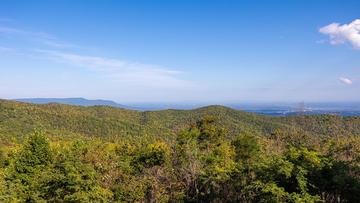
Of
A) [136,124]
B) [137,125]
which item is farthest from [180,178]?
[136,124]

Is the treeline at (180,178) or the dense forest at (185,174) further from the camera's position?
the dense forest at (185,174)

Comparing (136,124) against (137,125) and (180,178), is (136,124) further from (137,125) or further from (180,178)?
(180,178)

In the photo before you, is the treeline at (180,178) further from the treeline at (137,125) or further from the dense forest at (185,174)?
the treeline at (137,125)


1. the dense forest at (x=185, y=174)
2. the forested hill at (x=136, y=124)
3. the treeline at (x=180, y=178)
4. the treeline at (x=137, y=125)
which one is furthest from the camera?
the forested hill at (x=136, y=124)

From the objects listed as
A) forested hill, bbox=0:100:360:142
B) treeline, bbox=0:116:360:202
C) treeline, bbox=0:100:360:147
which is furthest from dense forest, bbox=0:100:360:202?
forested hill, bbox=0:100:360:142

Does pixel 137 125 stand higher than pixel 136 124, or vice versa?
pixel 136 124

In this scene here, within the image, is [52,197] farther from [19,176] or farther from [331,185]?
[331,185]

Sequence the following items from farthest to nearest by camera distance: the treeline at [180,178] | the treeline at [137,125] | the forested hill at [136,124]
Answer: the forested hill at [136,124], the treeline at [137,125], the treeline at [180,178]

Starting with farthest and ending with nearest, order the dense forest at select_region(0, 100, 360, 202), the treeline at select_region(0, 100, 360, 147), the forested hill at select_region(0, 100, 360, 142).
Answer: the forested hill at select_region(0, 100, 360, 142)
the treeline at select_region(0, 100, 360, 147)
the dense forest at select_region(0, 100, 360, 202)

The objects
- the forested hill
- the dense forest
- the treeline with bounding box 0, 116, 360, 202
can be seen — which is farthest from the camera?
the forested hill

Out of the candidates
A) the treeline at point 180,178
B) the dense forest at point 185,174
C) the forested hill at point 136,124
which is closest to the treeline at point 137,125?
the forested hill at point 136,124

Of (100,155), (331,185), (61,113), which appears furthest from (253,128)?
(331,185)

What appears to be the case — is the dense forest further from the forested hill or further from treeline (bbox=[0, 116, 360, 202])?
the forested hill
